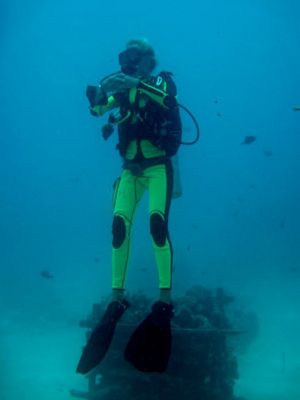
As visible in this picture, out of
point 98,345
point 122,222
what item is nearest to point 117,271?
point 122,222

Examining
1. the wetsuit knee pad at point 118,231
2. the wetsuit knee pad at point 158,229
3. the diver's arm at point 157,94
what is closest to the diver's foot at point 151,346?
the wetsuit knee pad at point 158,229

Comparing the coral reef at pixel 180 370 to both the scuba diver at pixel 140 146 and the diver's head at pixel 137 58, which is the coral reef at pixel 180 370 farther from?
the diver's head at pixel 137 58

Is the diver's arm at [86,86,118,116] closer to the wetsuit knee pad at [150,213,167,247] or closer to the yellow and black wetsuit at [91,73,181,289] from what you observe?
the yellow and black wetsuit at [91,73,181,289]

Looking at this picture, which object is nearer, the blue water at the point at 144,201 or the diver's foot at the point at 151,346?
the diver's foot at the point at 151,346

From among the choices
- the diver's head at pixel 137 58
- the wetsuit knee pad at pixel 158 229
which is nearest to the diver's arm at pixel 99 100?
the diver's head at pixel 137 58

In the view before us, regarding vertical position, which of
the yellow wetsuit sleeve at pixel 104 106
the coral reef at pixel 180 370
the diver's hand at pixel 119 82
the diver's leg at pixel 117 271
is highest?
the diver's hand at pixel 119 82

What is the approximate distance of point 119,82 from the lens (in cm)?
559

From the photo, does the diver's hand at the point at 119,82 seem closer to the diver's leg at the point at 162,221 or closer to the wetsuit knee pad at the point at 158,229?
the diver's leg at the point at 162,221

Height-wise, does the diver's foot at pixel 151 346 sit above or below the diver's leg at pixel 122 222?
below

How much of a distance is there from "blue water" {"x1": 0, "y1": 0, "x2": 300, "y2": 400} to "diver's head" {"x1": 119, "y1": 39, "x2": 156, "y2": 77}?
9557mm

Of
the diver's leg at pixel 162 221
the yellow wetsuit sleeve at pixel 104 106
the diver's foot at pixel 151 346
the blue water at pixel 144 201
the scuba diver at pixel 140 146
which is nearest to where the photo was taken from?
the diver's foot at pixel 151 346

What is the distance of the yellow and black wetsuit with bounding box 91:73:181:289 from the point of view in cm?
534

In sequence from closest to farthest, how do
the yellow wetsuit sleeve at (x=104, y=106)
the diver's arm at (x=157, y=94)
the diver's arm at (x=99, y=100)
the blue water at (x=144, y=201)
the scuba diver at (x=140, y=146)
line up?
the scuba diver at (x=140, y=146), the diver's arm at (x=157, y=94), the diver's arm at (x=99, y=100), the yellow wetsuit sleeve at (x=104, y=106), the blue water at (x=144, y=201)

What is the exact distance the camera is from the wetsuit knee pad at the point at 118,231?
5414 mm
